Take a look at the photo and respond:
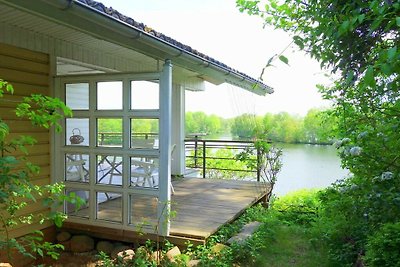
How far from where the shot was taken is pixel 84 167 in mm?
4059

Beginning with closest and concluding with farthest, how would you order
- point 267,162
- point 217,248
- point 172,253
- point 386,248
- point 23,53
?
point 386,248
point 172,253
point 217,248
point 23,53
point 267,162

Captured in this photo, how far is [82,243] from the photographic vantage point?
395cm

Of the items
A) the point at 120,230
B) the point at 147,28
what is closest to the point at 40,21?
the point at 147,28

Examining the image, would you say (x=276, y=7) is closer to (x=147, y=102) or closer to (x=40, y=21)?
(x=147, y=102)

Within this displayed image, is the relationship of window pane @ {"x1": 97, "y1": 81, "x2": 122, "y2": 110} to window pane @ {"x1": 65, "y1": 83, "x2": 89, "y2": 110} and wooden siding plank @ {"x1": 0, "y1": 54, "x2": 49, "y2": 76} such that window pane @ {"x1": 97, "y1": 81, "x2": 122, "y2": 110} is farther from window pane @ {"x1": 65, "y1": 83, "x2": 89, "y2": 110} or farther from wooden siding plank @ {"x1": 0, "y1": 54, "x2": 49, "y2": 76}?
wooden siding plank @ {"x1": 0, "y1": 54, "x2": 49, "y2": 76}

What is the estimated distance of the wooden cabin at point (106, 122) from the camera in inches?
141

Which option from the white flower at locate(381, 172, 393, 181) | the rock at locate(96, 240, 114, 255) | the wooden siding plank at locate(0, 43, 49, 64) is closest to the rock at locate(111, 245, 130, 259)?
the rock at locate(96, 240, 114, 255)

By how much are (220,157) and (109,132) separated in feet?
15.8

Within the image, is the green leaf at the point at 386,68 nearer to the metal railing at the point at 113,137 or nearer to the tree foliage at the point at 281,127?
the metal railing at the point at 113,137

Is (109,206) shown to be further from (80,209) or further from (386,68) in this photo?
(386,68)

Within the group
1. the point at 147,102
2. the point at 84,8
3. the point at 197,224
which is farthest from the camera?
the point at 197,224

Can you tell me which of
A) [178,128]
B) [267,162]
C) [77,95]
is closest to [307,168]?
[267,162]

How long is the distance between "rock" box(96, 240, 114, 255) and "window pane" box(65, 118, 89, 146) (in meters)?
1.21

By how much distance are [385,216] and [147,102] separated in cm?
255
